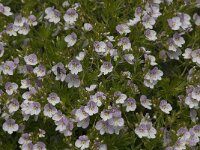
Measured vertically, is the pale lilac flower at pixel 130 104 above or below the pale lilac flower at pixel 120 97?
below

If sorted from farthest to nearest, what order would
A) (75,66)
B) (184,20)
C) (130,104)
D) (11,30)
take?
(184,20)
(11,30)
(75,66)
(130,104)

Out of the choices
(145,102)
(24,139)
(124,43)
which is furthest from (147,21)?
(24,139)

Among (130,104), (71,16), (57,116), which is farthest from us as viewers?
(71,16)

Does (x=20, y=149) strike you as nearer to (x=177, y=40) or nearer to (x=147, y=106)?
(x=147, y=106)

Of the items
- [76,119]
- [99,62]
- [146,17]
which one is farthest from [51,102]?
[146,17]

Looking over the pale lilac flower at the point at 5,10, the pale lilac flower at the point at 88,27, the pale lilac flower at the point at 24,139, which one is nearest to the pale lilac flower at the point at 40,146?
the pale lilac flower at the point at 24,139

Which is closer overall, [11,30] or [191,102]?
[191,102]

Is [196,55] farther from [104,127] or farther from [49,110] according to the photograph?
[49,110]

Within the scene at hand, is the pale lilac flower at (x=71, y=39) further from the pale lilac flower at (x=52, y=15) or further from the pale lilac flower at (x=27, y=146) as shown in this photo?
the pale lilac flower at (x=27, y=146)
